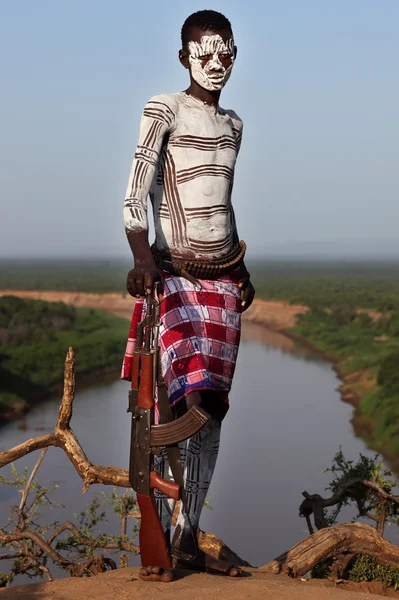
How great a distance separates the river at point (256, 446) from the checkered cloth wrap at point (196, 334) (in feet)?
18.3

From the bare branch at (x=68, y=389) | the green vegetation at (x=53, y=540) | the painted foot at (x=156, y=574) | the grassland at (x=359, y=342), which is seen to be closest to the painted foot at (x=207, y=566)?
the painted foot at (x=156, y=574)

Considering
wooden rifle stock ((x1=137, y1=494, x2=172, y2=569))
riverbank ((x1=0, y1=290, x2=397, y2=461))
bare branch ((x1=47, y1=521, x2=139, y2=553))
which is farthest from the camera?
riverbank ((x1=0, y1=290, x2=397, y2=461))

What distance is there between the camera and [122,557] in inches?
208

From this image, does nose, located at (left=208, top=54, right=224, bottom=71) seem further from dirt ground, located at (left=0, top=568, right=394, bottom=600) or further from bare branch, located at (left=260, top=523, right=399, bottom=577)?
bare branch, located at (left=260, top=523, right=399, bottom=577)

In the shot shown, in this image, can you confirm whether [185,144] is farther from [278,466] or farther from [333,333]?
[333,333]

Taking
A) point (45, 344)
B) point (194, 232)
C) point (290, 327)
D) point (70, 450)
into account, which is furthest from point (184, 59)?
point (290, 327)

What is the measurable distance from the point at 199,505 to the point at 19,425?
683 inches

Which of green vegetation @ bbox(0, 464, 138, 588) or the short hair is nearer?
the short hair

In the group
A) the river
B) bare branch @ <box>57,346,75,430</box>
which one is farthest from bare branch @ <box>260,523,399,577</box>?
the river

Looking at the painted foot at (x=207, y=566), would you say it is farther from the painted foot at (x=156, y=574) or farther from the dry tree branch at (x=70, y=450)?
the dry tree branch at (x=70, y=450)

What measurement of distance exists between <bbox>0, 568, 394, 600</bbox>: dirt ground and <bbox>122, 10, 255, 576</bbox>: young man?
212 millimetres

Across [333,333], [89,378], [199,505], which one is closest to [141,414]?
[199,505]

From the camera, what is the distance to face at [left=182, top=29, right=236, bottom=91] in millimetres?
3975

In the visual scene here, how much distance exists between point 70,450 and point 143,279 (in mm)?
2056
